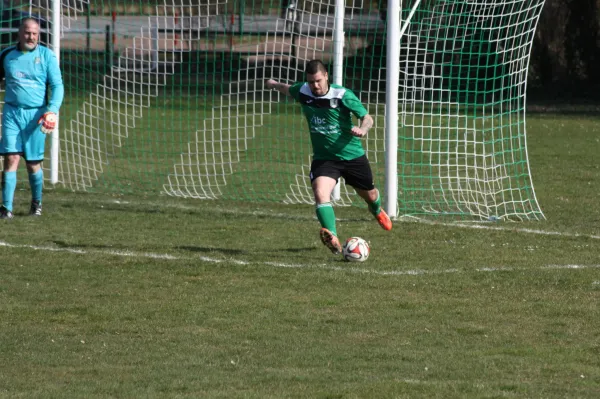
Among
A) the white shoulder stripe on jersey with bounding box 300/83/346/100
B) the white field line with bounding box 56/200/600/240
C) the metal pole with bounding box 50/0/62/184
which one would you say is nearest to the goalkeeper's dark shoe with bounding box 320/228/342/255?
the white shoulder stripe on jersey with bounding box 300/83/346/100

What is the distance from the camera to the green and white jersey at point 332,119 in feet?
32.9

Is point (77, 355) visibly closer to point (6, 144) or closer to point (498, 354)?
point (498, 354)

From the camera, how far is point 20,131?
11.9m

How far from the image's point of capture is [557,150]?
1856 centimetres

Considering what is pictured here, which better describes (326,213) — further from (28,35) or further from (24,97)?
(28,35)

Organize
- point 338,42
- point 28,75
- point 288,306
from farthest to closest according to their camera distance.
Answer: point 338,42 < point 28,75 < point 288,306


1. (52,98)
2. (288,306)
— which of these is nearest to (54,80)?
(52,98)

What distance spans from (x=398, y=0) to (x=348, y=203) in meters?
2.78

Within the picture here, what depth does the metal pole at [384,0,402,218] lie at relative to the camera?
1166cm

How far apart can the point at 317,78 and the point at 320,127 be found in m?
0.52

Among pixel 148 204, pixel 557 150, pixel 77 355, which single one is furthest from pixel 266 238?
pixel 557 150

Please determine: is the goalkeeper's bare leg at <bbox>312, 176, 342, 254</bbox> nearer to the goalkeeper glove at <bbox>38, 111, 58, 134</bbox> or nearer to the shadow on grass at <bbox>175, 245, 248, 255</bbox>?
the shadow on grass at <bbox>175, 245, 248, 255</bbox>

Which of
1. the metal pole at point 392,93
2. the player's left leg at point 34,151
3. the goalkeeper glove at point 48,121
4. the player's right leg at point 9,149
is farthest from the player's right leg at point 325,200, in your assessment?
the player's right leg at point 9,149

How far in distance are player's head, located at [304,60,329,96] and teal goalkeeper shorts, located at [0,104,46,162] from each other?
3533 millimetres
